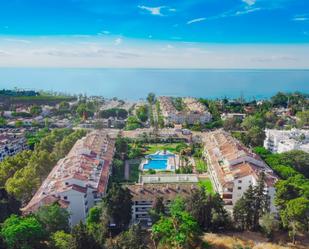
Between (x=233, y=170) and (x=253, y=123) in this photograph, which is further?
(x=253, y=123)

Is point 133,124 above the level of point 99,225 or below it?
above

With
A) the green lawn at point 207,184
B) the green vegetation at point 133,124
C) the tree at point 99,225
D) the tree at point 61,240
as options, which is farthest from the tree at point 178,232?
the green vegetation at point 133,124

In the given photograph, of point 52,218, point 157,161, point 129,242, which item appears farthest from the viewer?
point 157,161

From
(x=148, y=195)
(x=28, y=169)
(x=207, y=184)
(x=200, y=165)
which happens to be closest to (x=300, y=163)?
(x=207, y=184)

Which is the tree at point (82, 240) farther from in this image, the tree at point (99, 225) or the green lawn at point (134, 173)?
the green lawn at point (134, 173)

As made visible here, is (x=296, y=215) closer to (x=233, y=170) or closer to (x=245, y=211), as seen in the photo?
(x=245, y=211)

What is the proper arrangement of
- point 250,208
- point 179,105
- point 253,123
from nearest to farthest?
point 250,208
point 253,123
point 179,105

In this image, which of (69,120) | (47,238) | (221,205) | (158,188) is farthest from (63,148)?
(69,120)

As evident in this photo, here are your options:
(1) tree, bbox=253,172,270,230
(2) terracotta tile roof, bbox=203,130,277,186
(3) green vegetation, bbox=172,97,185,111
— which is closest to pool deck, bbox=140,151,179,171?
(2) terracotta tile roof, bbox=203,130,277,186
